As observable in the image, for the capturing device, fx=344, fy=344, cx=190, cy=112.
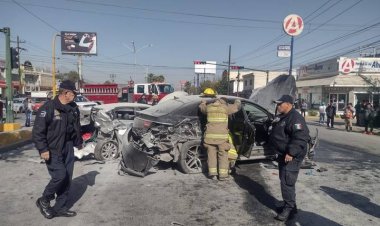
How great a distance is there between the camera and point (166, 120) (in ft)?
23.0

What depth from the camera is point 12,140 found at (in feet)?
34.8

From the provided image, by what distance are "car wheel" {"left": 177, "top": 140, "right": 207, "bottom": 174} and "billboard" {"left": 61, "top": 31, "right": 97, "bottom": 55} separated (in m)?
53.7

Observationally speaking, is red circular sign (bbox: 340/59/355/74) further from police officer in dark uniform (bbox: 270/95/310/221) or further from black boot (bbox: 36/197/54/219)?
black boot (bbox: 36/197/54/219)

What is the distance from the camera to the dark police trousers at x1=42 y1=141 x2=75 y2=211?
4.50 m

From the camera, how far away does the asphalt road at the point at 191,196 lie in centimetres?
469

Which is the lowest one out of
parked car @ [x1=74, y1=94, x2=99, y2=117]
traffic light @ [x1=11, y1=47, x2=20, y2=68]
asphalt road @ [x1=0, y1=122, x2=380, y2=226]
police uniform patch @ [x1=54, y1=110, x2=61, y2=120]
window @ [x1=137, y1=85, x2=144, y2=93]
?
asphalt road @ [x1=0, y1=122, x2=380, y2=226]

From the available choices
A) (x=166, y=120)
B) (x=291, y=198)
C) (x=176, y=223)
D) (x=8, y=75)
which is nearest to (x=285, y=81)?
(x=166, y=120)

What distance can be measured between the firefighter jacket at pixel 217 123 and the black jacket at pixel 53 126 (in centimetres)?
270

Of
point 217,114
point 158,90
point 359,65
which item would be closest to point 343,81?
point 359,65

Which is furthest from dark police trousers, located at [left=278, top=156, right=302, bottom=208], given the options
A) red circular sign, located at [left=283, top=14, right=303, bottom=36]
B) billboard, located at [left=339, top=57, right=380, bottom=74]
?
billboard, located at [left=339, top=57, right=380, bottom=74]

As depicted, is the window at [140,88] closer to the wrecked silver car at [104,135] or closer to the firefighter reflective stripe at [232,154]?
the wrecked silver car at [104,135]

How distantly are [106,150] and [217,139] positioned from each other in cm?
318

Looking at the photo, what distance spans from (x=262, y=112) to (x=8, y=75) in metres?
10.0

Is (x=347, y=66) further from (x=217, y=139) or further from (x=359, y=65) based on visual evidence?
(x=217, y=139)
